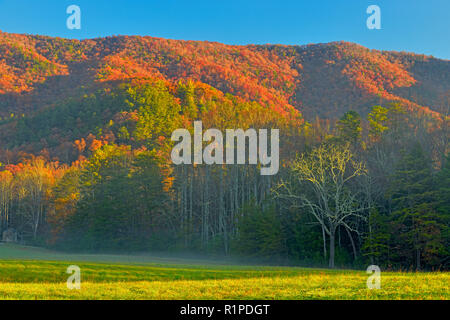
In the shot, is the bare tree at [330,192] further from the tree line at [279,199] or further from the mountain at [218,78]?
the mountain at [218,78]

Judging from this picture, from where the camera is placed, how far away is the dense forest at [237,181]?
36375 mm

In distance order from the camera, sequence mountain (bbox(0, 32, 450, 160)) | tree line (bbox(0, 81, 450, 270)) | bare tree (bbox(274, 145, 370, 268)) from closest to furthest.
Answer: tree line (bbox(0, 81, 450, 270)) < bare tree (bbox(274, 145, 370, 268)) < mountain (bbox(0, 32, 450, 160))

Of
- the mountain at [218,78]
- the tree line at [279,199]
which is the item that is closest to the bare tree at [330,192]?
the tree line at [279,199]

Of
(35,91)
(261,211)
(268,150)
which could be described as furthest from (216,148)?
(35,91)

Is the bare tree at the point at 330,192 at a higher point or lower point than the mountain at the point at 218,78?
lower

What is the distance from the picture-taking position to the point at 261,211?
45.4 metres

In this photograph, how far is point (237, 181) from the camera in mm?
53031

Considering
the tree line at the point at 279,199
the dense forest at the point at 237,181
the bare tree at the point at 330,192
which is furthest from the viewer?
the bare tree at the point at 330,192

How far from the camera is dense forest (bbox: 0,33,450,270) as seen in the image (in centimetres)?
3638

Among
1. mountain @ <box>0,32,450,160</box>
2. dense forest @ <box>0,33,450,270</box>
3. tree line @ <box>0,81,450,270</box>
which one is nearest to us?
tree line @ <box>0,81,450,270</box>

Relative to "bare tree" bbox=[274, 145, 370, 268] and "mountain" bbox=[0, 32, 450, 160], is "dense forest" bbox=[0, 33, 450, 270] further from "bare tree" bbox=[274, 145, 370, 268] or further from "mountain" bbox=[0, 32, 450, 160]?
"mountain" bbox=[0, 32, 450, 160]

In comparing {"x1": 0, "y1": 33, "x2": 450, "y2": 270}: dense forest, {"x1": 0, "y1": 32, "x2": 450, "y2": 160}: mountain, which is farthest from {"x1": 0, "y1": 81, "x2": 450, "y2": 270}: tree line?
{"x1": 0, "y1": 32, "x2": 450, "y2": 160}: mountain

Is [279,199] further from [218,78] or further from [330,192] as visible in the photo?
[218,78]
